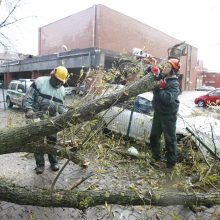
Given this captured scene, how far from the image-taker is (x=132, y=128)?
249 inches

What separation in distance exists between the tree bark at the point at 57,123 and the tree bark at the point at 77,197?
0.53 meters

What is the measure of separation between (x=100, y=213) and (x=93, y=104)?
56.3 inches

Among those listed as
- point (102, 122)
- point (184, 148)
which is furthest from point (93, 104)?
point (184, 148)

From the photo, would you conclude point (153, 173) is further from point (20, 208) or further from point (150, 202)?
point (20, 208)


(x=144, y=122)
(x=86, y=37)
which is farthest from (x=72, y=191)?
(x=86, y=37)

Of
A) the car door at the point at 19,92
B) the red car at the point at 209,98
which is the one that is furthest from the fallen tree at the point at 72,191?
the red car at the point at 209,98

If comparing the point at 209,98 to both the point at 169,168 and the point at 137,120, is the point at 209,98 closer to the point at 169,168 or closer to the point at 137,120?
the point at 137,120

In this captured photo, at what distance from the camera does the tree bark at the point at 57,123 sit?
10.7 feet

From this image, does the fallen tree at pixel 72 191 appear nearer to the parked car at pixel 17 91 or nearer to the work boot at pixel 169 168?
the work boot at pixel 169 168

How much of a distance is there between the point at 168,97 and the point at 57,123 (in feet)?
6.29

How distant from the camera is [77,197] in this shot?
9.65 feet

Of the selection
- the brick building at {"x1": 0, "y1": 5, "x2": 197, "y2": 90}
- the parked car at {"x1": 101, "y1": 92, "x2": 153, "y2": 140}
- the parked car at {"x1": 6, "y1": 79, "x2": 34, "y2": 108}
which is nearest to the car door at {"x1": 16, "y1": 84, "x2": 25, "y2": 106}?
the parked car at {"x1": 6, "y1": 79, "x2": 34, "y2": 108}

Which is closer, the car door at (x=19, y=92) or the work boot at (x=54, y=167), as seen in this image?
the work boot at (x=54, y=167)

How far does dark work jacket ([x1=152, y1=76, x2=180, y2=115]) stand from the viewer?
167 inches
